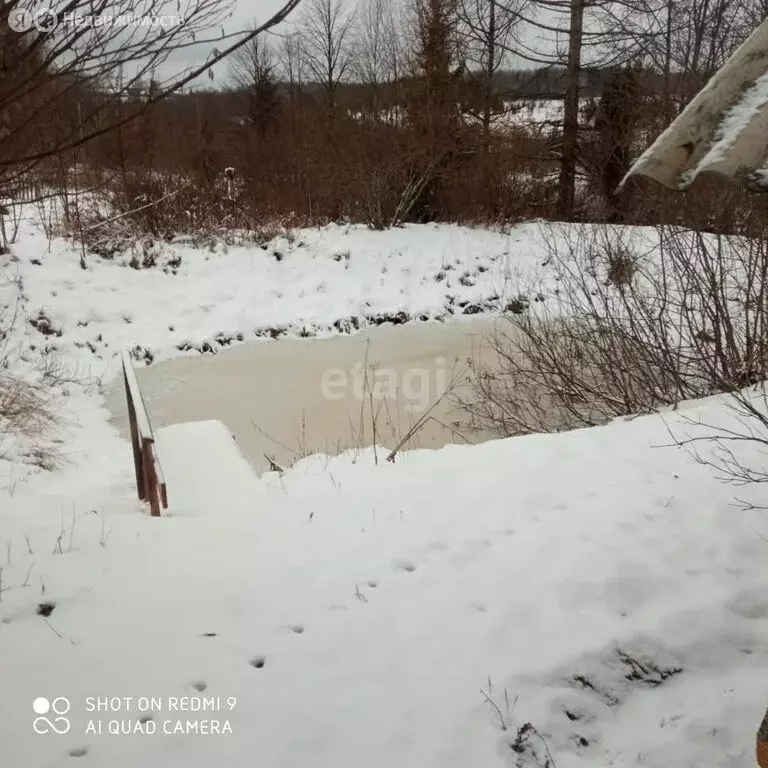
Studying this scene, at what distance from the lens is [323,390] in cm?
915

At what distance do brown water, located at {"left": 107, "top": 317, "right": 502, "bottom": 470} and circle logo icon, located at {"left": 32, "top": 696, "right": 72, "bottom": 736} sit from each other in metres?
4.33

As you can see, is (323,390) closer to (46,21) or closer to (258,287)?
(258,287)

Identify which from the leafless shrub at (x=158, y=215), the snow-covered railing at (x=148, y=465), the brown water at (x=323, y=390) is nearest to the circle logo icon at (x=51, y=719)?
the snow-covered railing at (x=148, y=465)

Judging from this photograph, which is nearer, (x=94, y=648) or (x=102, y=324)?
(x=94, y=648)

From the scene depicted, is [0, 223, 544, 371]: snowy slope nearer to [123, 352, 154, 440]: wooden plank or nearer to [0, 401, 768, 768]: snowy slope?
[123, 352, 154, 440]: wooden plank

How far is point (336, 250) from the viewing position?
522 inches

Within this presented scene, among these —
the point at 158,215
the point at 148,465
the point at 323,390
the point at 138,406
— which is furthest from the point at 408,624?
the point at 158,215

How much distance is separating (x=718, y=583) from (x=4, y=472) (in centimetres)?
562

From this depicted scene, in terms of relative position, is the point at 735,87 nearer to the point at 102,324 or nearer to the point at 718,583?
the point at 718,583

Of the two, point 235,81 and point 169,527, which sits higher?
point 235,81

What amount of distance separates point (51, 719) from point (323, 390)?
6925 mm

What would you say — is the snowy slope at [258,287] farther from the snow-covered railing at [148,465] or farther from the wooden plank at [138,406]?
the snow-covered railing at [148,465]

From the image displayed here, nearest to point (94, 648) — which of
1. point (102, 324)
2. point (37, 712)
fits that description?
point (37, 712)

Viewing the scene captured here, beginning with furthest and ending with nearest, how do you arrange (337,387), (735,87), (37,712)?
(337,387)
(37,712)
(735,87)
